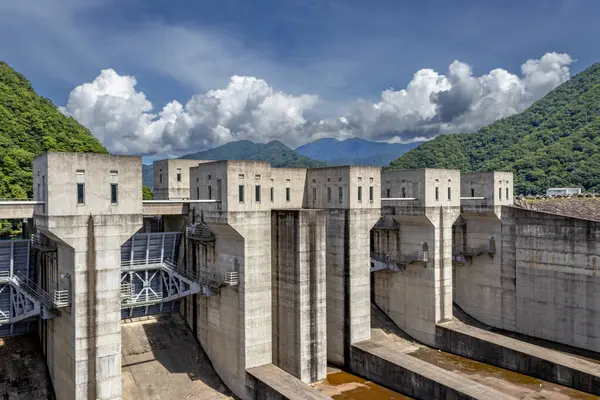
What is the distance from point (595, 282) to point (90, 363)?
3361 centimetres

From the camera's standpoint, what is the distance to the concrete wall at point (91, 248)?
788 inches

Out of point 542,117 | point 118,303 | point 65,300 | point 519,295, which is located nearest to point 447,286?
point 519,295

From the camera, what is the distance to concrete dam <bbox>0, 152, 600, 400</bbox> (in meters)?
21.0

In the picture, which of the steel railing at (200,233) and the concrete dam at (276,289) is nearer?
the concrete dam at (276,289)

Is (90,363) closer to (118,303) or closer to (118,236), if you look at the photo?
(118,303)

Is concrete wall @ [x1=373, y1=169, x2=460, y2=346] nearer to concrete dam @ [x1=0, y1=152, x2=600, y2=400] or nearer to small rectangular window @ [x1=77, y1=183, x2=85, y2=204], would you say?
concrete dam @ [x1=0, y1=152, x2=600, y2=400]

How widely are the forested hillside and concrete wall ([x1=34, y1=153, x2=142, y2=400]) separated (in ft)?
103

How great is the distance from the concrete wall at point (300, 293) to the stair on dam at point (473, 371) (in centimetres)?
611

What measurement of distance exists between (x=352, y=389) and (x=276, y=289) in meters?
7.98

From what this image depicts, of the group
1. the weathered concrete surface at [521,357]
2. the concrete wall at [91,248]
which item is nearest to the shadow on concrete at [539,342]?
the weathered concrete surface at [521,357]

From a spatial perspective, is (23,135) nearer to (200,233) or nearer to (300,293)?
(200,233)

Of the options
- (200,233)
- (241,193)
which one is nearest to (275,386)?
(200,233)

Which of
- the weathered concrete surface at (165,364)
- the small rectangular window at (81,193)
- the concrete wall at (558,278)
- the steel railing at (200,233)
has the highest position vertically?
the small rectangular window at (81,193)

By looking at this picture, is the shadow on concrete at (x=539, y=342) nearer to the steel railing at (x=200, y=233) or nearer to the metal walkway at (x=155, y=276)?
the metal walkway at (x=155, y=276)
